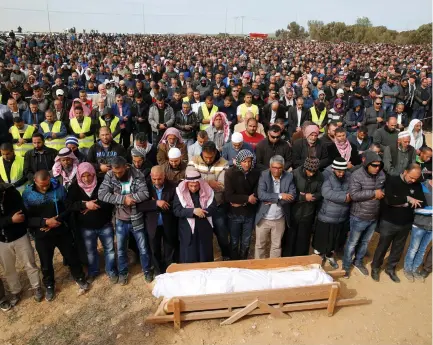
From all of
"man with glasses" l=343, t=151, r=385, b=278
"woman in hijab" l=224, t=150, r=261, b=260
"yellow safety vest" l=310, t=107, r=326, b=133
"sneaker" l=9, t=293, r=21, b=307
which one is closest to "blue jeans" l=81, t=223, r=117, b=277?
"sneaker" l=9, t=293, r=21, b=307

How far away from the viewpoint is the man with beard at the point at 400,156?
5.29 meters

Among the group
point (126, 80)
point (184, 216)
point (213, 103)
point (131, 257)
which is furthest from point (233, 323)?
point (126, 80)

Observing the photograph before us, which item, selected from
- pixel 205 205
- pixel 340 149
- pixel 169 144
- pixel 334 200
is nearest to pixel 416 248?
pixel 334 200

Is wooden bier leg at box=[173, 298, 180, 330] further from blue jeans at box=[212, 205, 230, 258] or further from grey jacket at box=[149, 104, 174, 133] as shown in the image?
grey jacket at box=[149, 104, 174, 133]

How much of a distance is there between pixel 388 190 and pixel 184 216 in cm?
261

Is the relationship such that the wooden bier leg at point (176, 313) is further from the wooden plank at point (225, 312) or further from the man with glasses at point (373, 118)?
the man with glasses at point (373, 118)

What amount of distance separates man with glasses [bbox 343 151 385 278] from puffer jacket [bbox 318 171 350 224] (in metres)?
0.09

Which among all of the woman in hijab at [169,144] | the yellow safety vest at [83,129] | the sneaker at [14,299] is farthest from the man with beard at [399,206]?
the yellow safety vest at [83,129]

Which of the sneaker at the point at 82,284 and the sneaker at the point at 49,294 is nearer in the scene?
the sneaker at the point at 49,294

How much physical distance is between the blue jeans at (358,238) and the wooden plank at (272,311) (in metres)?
1.36

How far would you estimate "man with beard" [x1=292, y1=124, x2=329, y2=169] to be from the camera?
531cm

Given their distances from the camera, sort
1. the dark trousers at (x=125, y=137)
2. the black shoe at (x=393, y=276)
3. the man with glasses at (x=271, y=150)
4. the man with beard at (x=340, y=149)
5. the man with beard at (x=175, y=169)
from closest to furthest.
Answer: the man with beard at (x=175, y=169)
the black shoe at (x=393, y=276)
the man with glasses at (x=271, y=150)
the man with beard at (x=340, y=149)
the dark trousers at (x=125, y=137)

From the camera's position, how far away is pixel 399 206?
4.25 meters

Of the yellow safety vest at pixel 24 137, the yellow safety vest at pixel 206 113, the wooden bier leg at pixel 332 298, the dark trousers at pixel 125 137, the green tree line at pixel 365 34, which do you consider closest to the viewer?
the wooden bier leg at pixel 332 298
